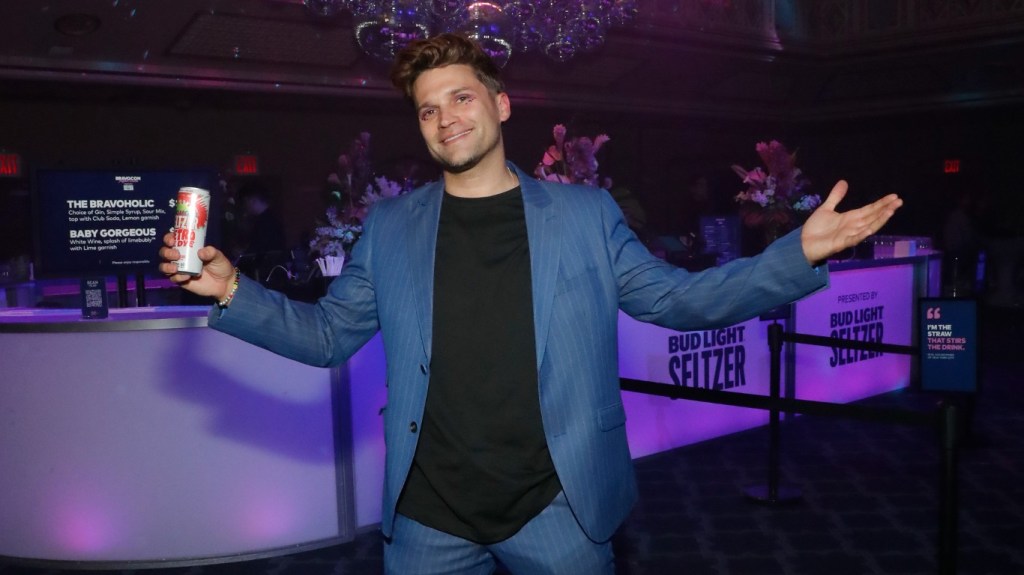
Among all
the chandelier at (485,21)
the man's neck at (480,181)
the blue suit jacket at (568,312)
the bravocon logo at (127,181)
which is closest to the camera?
the blue suit jacket at (568,312)

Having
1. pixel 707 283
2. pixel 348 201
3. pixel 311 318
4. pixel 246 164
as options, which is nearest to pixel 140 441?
pixel 348 201

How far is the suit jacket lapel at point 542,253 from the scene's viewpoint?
172cm

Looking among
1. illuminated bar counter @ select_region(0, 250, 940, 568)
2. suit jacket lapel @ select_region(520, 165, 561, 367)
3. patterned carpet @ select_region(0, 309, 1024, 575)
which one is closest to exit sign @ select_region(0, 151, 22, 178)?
illuminated bar counter @ select_region(0, 250, 940, 568)

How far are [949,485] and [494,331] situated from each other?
1.42 m

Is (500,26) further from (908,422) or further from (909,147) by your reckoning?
(909,147)

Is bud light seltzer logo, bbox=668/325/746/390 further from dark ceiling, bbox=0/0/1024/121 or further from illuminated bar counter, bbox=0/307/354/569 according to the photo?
dark ceiling, bbox=0/0/1024/121

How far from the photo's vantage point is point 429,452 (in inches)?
69.7

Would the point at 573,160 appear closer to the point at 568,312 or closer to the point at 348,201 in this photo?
the point at 348,201

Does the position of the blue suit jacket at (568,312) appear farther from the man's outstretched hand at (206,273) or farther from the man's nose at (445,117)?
the man's nose at (445,117)

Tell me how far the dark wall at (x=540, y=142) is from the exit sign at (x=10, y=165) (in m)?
0.09

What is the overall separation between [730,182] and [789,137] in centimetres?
174

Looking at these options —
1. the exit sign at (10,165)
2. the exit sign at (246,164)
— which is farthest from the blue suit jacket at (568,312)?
the exit sign at (246,164)

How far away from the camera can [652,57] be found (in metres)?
11.4

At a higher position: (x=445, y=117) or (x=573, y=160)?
(x=573, y=160)
